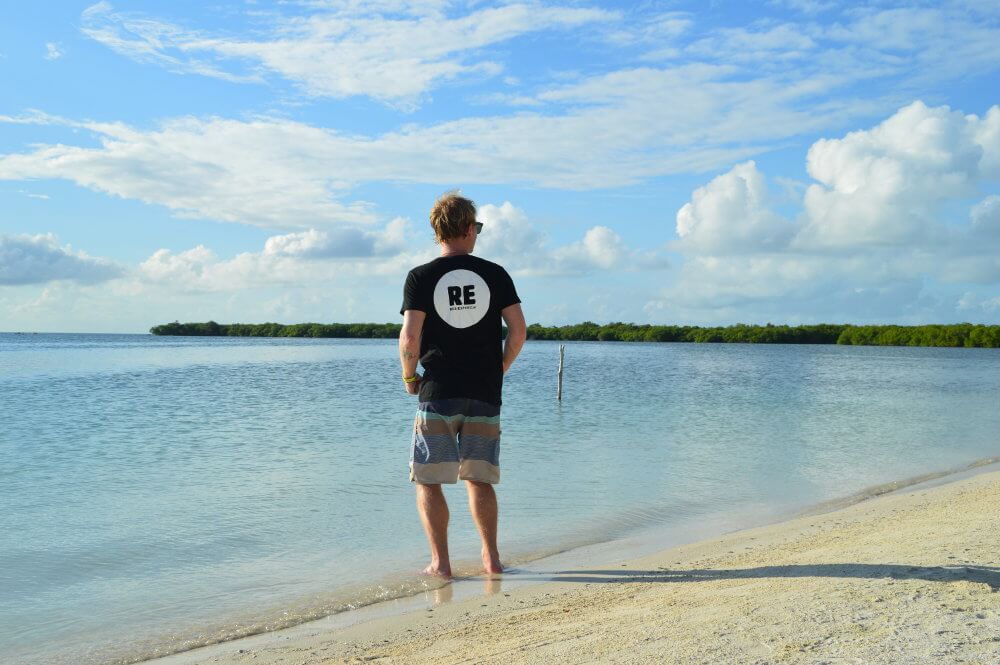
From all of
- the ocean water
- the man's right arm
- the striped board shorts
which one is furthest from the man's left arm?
the ocean water

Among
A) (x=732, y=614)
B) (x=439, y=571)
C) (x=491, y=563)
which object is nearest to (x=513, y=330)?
(x=491, y=563)

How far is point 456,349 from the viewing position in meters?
4.97

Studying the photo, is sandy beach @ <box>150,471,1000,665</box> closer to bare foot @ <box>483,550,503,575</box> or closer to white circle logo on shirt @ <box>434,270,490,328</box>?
bare foot @ <box>483,550,503,575</box>

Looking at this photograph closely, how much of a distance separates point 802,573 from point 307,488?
22.2ft

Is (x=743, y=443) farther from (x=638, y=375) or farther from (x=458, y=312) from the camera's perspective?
(x=638, y=375)

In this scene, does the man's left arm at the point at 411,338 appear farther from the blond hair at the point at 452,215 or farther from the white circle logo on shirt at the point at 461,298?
the blond hair at the point at 452,215

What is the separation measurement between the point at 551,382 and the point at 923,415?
18561mm

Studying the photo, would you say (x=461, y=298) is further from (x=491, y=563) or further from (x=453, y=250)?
(x=491, y=563)

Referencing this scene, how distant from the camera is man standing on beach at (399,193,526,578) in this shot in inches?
193

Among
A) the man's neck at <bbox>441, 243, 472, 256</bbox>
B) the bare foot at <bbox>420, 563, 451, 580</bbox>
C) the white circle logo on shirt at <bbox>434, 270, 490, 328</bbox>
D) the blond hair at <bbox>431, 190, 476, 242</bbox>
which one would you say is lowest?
the bare foot at <bbox>420, 563, 451, 580</bbox>

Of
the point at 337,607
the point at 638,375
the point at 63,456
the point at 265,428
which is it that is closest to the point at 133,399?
the point at 265,428

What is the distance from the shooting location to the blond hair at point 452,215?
16.3 ft

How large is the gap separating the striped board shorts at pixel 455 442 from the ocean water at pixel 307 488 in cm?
98

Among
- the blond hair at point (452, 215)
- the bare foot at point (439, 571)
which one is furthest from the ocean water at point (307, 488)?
the blond hair at point (452, 215)
